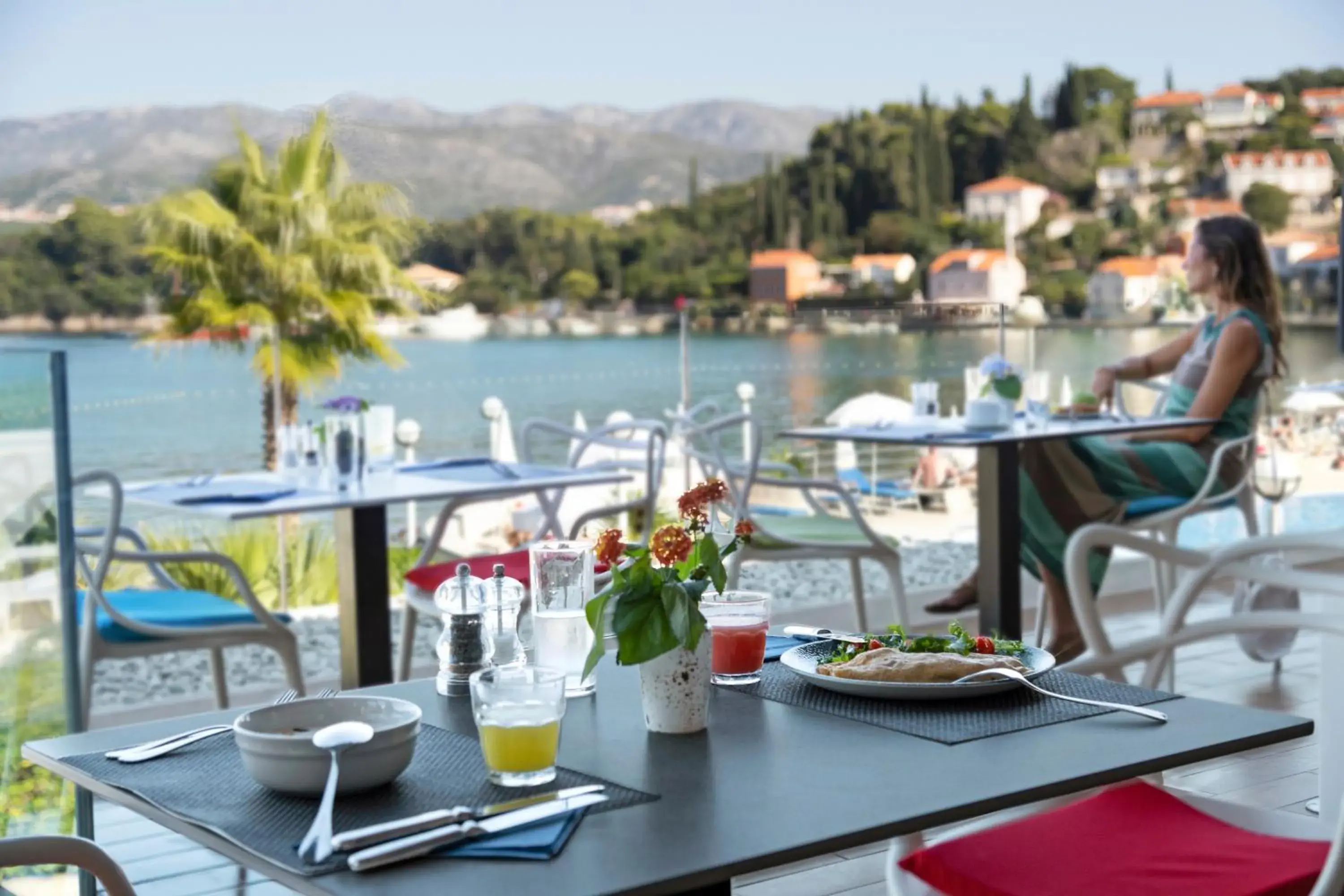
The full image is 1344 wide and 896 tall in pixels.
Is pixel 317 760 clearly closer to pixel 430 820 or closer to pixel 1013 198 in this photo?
pixel 430 820

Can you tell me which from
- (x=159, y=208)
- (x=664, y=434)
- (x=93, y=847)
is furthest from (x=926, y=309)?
(x=159, y=208)

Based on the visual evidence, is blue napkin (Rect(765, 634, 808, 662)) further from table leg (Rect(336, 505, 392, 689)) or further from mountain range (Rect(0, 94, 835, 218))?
mountain range (Rect(0, 94, 835, 218))

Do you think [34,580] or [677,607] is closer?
[677,607]

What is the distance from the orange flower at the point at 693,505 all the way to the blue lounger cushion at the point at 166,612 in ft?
5.46

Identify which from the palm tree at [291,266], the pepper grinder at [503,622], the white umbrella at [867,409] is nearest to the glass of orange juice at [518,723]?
the pepper grinder at [503,622]

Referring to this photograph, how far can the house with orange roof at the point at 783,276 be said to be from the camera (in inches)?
961

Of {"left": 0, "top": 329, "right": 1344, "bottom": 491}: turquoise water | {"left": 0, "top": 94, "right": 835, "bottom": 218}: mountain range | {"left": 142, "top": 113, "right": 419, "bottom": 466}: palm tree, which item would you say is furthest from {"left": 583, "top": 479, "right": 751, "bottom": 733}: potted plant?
{"left": 0, "top": 94, "right": 835, "bottom": 218}: mountain range

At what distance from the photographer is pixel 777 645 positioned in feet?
4.75

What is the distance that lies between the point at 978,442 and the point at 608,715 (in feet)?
7.49

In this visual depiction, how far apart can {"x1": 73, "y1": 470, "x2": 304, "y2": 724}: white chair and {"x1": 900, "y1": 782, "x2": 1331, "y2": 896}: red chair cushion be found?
159 centimetres

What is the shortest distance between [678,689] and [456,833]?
264 mm

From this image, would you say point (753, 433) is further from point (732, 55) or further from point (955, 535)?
point (732, 55)

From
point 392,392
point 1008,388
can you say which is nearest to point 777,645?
point 1008,388

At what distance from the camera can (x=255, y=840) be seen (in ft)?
2.92
